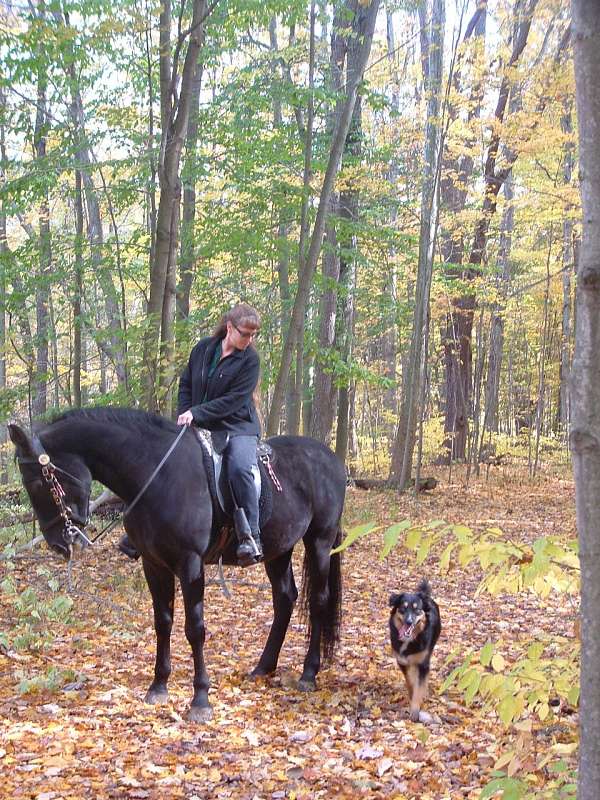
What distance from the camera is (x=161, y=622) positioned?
19.5ft

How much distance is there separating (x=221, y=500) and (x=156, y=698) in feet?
5.17

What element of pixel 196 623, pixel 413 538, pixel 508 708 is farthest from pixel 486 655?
pixel 196 623

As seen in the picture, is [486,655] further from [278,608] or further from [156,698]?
[278,608]

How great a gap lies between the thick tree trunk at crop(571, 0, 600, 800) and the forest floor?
157 cm

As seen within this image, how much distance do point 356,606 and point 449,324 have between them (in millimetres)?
13457

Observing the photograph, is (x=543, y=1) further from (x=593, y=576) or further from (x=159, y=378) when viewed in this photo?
(x=593, y=576)

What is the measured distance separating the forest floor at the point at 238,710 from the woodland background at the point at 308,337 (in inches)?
1.1

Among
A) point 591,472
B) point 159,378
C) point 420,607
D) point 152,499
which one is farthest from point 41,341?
point 591,472

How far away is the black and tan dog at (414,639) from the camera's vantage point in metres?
5.68

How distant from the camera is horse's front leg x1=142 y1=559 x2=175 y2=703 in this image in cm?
587

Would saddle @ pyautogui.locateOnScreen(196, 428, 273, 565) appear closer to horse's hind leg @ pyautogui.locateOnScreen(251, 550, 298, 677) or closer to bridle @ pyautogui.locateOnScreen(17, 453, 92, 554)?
horse's hind leg @ pyautogui.locateOnScreen(251, 550, 298, 677)

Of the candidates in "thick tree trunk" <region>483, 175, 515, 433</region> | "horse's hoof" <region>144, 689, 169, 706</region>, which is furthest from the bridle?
"thick tree trunk" <region>483, 175, 515, 433</region>

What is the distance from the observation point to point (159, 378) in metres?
9.19

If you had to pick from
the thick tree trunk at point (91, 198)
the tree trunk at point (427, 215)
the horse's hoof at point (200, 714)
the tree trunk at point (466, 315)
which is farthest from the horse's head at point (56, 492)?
the tree trunk at point (466, 315)
